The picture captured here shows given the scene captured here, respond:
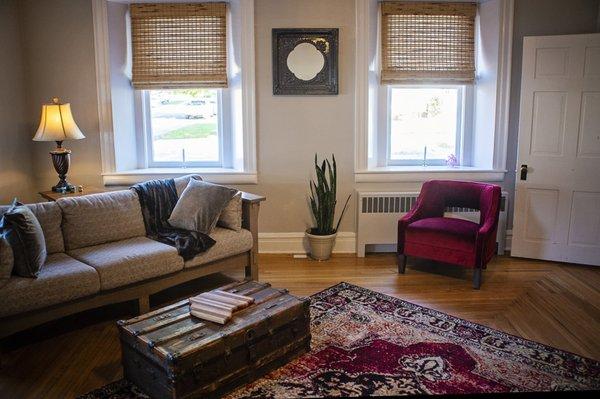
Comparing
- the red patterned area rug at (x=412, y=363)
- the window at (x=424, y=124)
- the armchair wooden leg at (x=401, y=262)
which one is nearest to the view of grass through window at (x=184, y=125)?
the window at (x=424, y=124)

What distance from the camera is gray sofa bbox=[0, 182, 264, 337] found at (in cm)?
276

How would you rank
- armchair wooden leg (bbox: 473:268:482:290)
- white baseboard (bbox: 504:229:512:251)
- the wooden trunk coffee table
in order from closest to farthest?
1. the wooden trunk coffee table
2. armchair wooden leg (bbox: 473:268:482:290)
3. white baseboard (bbox: 504:229:512:251)

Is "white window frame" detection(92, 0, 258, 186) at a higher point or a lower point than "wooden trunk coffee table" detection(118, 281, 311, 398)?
higher

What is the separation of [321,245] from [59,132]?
2.33 m

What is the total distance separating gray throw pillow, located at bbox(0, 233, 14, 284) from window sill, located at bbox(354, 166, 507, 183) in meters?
2.89

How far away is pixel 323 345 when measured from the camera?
2.92 meters

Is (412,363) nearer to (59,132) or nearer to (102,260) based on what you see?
(102,260)

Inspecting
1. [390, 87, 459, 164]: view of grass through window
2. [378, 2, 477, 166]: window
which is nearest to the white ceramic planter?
[378, 2, 477, 166]: window

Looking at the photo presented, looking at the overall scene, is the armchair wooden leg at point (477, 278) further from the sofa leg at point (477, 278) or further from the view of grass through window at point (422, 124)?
the view of grass through window at point (422, 124)

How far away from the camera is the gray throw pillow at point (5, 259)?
2711mm

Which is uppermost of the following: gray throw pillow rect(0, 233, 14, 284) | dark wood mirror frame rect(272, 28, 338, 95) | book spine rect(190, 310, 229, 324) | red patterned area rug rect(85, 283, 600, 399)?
dark wood mirror frame rect(272, 28, 338, 95)

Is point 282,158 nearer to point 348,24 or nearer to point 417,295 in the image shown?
point 348,24

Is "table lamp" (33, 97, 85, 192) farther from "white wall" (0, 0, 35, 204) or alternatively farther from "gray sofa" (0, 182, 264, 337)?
"gray sofa" (0, 182, 264, 337)

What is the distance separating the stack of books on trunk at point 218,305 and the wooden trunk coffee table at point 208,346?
29mm
